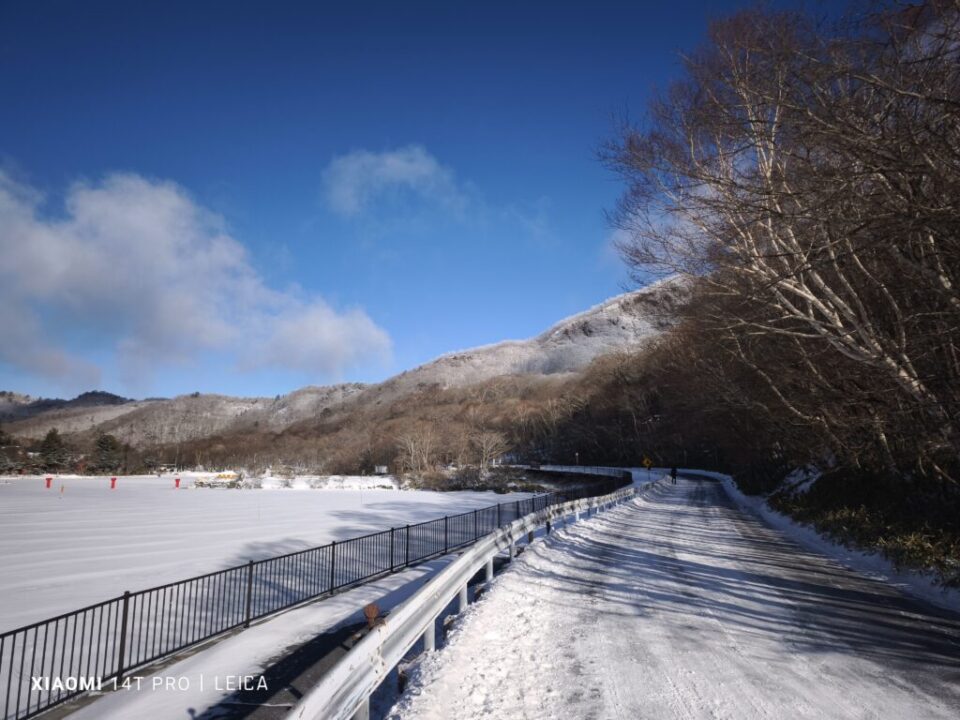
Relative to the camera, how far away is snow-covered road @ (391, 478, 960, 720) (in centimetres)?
439

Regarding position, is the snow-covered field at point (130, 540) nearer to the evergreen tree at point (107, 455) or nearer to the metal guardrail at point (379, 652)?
the metal guardrail at point (379, 652)

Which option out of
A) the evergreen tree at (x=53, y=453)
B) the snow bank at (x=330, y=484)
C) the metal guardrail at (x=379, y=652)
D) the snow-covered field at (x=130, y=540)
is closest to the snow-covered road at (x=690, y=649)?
the metal guardrail at (x=379, y=652)

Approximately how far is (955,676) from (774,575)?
16.2ft

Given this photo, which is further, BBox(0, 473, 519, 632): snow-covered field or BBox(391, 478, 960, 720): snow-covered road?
BBox(0, 473, 519, 632): snow-covered field

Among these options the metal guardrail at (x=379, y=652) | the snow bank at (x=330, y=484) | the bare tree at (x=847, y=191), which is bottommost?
the snow bank at (x=330, y=484)

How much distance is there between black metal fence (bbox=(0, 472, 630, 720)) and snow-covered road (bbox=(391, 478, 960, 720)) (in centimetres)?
386

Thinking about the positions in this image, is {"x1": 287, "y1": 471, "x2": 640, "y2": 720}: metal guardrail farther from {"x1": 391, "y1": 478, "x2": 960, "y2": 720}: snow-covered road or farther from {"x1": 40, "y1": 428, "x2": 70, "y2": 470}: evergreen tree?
{"x1": 40, "y1": 428, "x2": 70, "y2": 470}: evergreen tree

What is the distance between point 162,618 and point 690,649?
636cm

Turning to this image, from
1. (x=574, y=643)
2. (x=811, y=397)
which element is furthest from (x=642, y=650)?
(x=811, y=397)

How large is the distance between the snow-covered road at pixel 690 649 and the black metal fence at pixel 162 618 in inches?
152

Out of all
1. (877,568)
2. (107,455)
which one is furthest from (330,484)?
(107,455)

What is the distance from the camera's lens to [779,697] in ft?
14.7

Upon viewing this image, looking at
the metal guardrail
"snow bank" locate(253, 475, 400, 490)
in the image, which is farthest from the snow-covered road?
"snow bank" locate(253, 475, 400, 490)

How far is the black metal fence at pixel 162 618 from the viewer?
6.20m
